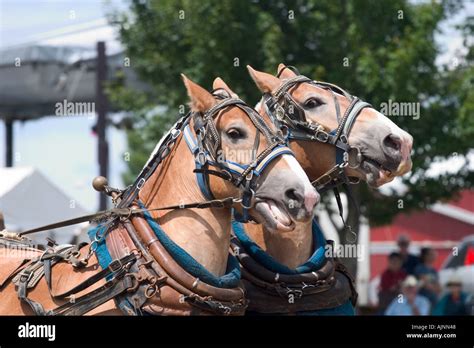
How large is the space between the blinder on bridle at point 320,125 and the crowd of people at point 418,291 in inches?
204

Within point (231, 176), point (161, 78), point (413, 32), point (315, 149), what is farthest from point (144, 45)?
point (231, 176)

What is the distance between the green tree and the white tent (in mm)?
2396

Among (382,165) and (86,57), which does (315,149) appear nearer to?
(382,165)

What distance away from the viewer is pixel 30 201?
38.4ft

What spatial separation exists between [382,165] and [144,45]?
893 cm

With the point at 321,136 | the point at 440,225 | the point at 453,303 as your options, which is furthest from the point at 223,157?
the point at 440,225

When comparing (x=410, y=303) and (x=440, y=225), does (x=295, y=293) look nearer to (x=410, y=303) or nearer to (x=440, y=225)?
(x=410, y=303)

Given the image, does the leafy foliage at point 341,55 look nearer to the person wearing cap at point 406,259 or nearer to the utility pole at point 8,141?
the person wearing cap at point 406,259

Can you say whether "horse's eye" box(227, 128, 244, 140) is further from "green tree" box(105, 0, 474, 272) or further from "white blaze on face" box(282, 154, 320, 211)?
"green tree" box(105, 0, 474, 272)

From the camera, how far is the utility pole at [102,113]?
16.6 m

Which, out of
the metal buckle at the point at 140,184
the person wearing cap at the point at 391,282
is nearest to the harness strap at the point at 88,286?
the metal buckle at the point at 140,184

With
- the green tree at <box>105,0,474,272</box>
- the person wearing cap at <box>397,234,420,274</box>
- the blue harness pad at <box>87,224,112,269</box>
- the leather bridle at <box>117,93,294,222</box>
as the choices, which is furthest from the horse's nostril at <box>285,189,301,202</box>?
the person wearing cap at <box>397,234,420,274</box>

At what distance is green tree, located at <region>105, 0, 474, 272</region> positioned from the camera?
44.2ft

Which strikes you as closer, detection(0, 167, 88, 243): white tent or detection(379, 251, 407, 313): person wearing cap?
detection(0, 167, 88, 243): white tent
